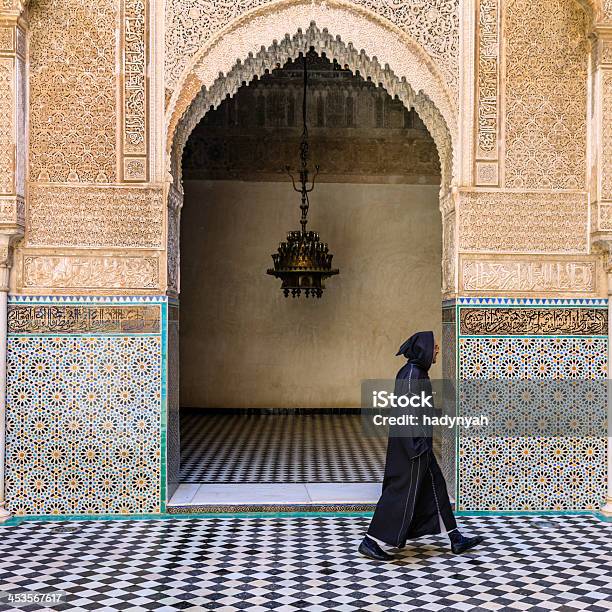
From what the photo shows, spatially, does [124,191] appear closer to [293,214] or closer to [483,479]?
[483,479]

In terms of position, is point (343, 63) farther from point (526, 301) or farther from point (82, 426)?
point (82, 426)

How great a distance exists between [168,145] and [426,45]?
1.37 metres

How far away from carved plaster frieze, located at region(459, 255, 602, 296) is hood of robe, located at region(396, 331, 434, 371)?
80 centimetres

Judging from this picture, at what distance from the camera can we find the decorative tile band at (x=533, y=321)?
4.15m

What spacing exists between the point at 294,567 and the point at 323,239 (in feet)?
15.9

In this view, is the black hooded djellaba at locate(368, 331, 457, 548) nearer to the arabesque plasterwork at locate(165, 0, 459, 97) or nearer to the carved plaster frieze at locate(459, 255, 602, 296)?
the carved plaster frieze at locate(459, 255, 602, 296)

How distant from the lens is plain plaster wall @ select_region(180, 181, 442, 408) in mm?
7855

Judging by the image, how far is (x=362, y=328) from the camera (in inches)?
311

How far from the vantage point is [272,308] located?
7871mm

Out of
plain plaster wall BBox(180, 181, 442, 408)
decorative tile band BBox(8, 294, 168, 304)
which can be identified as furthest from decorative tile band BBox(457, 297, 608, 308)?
plain plaster wall BBox(180, 181, 442, 408)

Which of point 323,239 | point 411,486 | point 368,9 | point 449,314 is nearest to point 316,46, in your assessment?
point 368,9

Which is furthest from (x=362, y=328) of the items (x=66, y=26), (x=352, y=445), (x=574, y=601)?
(x=574, y=601)

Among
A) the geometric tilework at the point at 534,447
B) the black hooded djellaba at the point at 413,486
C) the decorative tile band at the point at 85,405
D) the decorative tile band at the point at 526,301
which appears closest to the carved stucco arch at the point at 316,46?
the decorative tile band at the point at 526,301

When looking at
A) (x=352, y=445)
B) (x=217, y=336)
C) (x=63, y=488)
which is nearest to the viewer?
(x=63, y=488)
